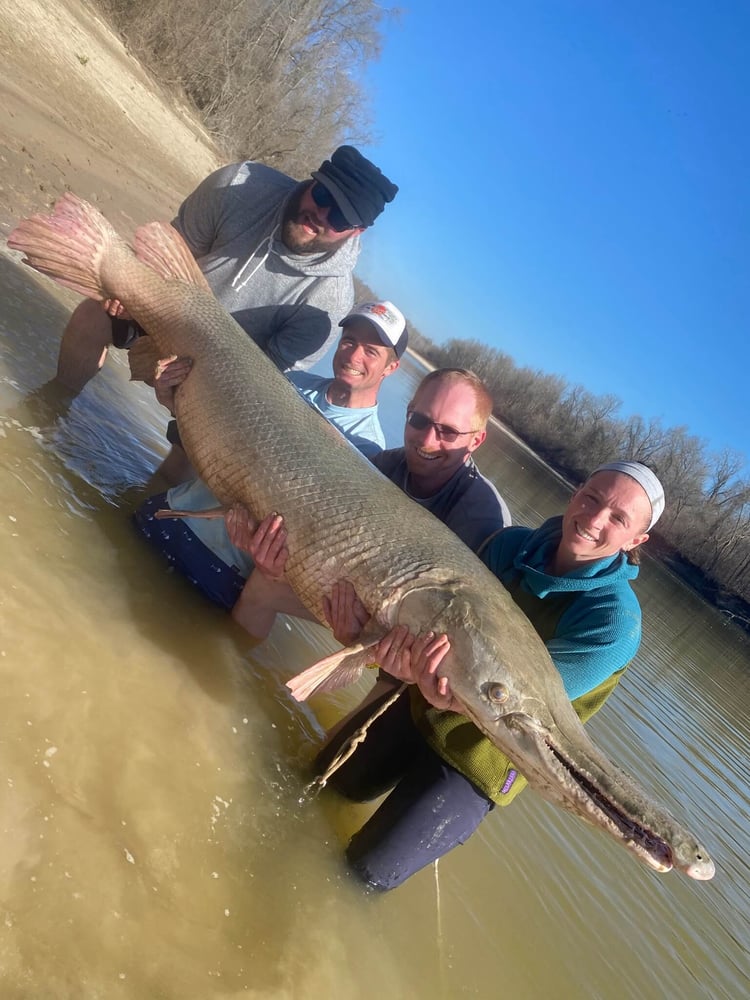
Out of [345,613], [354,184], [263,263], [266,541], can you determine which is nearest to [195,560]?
[266,541]

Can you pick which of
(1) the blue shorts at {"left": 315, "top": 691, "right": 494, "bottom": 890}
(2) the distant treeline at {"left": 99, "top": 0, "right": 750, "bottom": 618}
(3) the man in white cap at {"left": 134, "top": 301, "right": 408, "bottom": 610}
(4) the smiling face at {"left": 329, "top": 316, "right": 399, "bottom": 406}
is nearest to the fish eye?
(1) the blue shorts at {"left": 315, "top": 691, "right": 494, "bottom": 890}

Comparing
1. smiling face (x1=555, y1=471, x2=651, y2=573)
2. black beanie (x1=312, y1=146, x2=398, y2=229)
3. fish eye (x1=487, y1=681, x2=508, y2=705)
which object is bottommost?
fish eye (x1=487, y1=681, x2=508, y2=705)

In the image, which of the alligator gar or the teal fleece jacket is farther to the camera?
the teal fleece jacket

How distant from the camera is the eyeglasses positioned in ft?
11.4

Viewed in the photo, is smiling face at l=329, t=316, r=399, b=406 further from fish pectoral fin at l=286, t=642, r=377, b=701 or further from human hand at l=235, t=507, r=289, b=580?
fish pectoral fin at l=286, t=642, r=377, b=701

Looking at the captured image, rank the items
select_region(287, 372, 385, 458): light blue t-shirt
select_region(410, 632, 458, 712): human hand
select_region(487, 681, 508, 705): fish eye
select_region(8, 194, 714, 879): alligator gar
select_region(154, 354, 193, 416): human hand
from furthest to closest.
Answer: select_region(287, 372, 385, 458): light blue t-shirt, select_region(154, 354, 193, 416): human hand, select_region(410, 632, 458, 712): human hand, select_region(487, 681, 508, 705): fish eye, select_region(8, 194, 714, 879): alligator gar

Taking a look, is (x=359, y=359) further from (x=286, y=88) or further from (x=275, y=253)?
(x=286, y=88)

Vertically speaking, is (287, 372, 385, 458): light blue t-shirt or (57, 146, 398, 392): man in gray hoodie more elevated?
(57, 146, 398, 392): man in gray hoodie

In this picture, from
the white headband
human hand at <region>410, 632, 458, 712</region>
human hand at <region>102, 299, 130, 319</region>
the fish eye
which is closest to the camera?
the fish eye

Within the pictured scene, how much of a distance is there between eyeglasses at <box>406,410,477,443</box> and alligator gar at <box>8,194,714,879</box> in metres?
0.39

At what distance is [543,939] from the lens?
3.10 m

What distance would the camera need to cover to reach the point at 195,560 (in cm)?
343

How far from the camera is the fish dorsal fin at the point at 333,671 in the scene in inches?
95.7

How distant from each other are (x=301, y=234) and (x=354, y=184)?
1.42 feet
